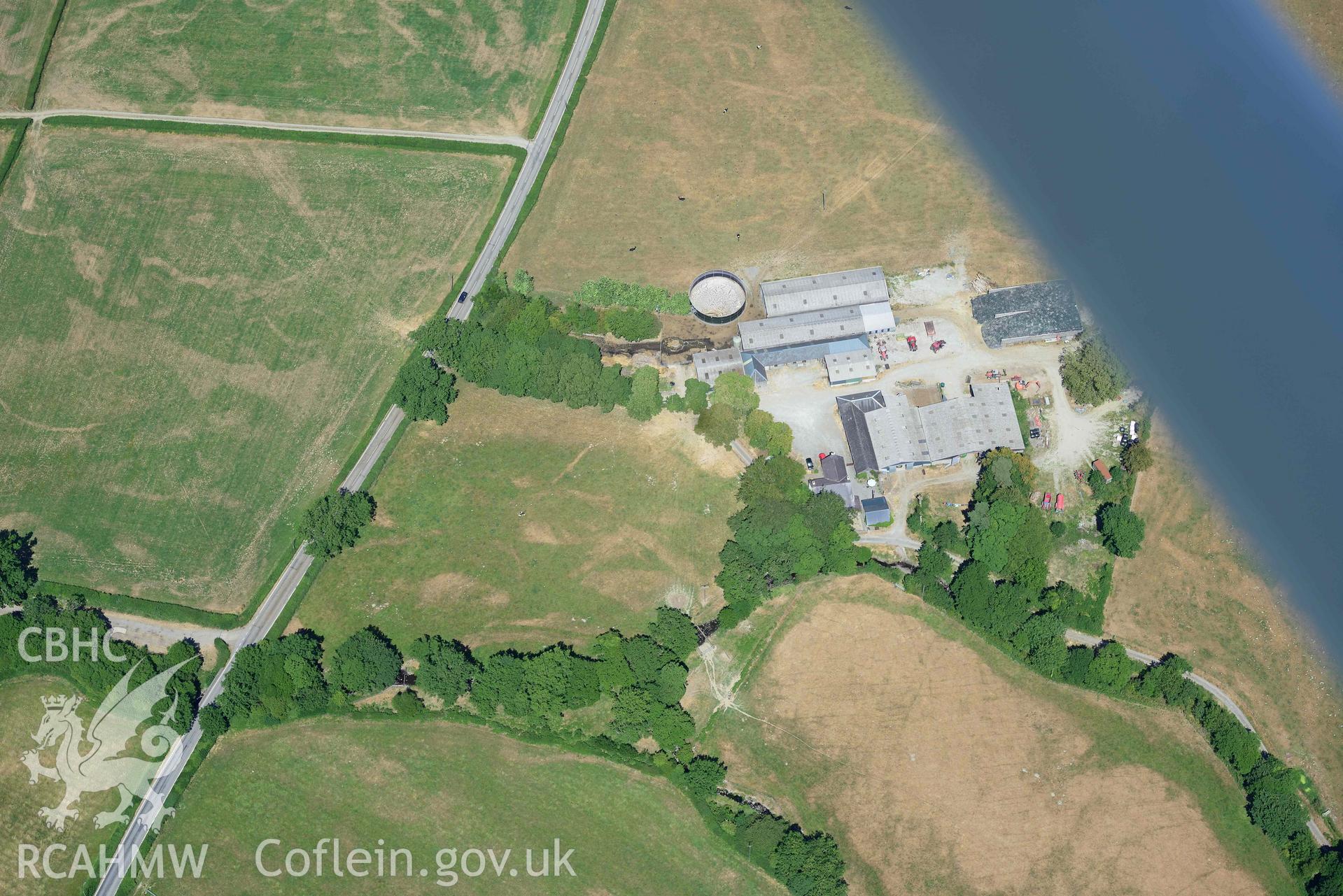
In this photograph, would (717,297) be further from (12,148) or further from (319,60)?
(12,148)

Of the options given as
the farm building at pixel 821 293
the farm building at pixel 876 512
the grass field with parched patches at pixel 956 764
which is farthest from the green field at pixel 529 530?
the farm building at pixel 821 293

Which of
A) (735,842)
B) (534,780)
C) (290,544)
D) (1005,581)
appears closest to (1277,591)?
(1005,581)

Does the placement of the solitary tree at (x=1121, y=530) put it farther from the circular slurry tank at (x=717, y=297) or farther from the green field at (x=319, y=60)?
the green field at (x=319, y=60)

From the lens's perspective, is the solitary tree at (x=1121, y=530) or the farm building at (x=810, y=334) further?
the farm building at (x=810, y=334)

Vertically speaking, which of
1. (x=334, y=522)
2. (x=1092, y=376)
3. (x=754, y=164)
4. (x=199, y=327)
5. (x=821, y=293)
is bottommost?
(x=199, y=327)

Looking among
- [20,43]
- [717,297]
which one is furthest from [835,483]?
[20,43]

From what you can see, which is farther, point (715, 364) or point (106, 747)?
point (715, 364)

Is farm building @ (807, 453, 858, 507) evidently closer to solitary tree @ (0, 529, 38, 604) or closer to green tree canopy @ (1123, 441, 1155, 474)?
green tree canopy @ (1123, 441, 1155, 474)

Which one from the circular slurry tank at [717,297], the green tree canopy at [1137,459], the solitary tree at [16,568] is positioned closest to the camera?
the solitary tree at [16,568]
